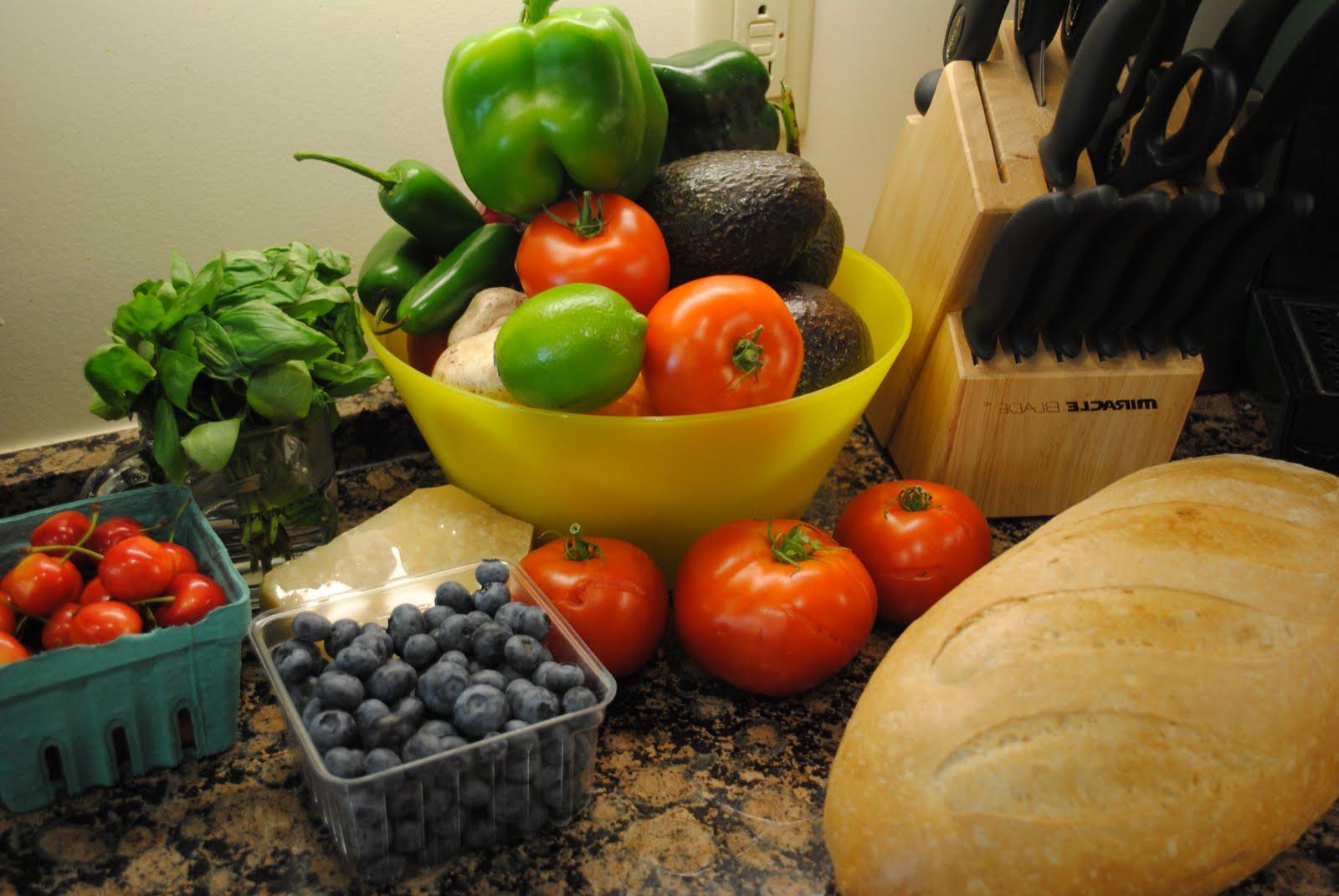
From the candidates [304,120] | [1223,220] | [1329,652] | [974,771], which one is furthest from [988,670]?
[304,120]

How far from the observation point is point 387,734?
545 mm

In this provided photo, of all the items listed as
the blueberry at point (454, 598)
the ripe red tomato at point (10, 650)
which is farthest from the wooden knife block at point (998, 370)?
the ripe red tomato at point (10, 650)

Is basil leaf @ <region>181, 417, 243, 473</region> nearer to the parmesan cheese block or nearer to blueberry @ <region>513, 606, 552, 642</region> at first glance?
Answer: the parmesan cheese block

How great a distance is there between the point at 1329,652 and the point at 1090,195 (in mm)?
338

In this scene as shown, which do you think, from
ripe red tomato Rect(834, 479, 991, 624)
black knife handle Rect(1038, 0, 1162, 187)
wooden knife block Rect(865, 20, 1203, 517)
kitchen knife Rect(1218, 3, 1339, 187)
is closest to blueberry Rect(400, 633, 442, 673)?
ripe red tomato Rect(834, 479, 991, 624)

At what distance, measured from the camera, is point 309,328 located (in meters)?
0.70

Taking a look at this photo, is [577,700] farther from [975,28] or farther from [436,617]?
[975,28]

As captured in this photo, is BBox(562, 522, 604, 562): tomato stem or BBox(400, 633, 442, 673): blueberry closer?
BBox(400, 633, 442, 673): blueberry

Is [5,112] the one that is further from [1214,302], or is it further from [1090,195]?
[1214,302]

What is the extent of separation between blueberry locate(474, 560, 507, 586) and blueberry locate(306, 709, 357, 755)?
0.43ft

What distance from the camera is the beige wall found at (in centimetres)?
82

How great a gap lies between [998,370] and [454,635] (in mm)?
480

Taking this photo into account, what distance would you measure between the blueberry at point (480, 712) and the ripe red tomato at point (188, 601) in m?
0.17

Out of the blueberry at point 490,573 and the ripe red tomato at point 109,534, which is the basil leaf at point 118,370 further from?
the blueberry at point 490,573
